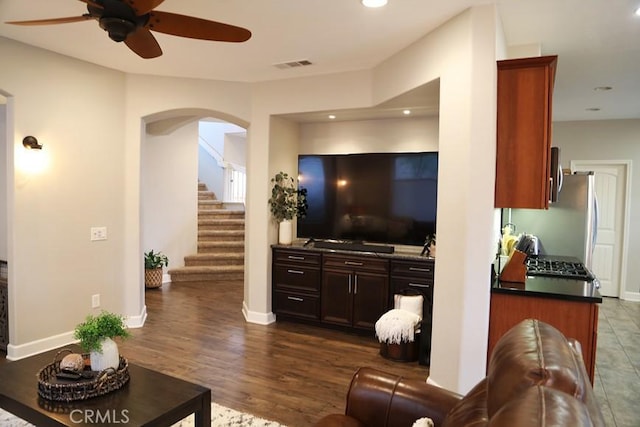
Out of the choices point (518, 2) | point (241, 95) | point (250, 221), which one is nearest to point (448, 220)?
point (518, 2)

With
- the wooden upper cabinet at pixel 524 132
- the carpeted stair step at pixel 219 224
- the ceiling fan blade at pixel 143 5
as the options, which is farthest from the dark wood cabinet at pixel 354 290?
the carpeted stair step at pixel 219 224

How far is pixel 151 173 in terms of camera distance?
695 centimetres

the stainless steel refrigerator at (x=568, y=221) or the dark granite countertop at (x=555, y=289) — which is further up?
the stainless steel refrigerator at (x=568, y=221)

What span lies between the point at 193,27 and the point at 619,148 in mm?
6925

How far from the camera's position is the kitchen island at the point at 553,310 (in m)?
2.72

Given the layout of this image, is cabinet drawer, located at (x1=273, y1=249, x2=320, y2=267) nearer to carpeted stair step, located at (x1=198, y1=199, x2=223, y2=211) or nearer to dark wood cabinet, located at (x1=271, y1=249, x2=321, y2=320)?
dark wood cabinet, located at (x1=271, y1=249, x2=321, y2=320)

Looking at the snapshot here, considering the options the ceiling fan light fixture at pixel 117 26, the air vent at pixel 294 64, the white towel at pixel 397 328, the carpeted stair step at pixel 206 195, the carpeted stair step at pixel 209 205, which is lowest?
the white towel at pixel 397 328

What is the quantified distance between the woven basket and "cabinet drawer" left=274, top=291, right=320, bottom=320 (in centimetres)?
272

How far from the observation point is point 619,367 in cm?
388

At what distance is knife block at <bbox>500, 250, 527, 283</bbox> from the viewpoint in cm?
307

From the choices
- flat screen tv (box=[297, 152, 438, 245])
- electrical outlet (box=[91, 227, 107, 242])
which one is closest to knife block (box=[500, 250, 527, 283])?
flat screen tv (box=[297, 152, 438, 245])

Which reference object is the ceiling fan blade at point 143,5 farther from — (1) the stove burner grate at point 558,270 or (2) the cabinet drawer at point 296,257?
(1) the stove burner grate at point 558,270

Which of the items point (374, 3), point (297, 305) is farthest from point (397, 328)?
point (374, 3)

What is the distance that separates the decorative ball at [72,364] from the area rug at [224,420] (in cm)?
85
